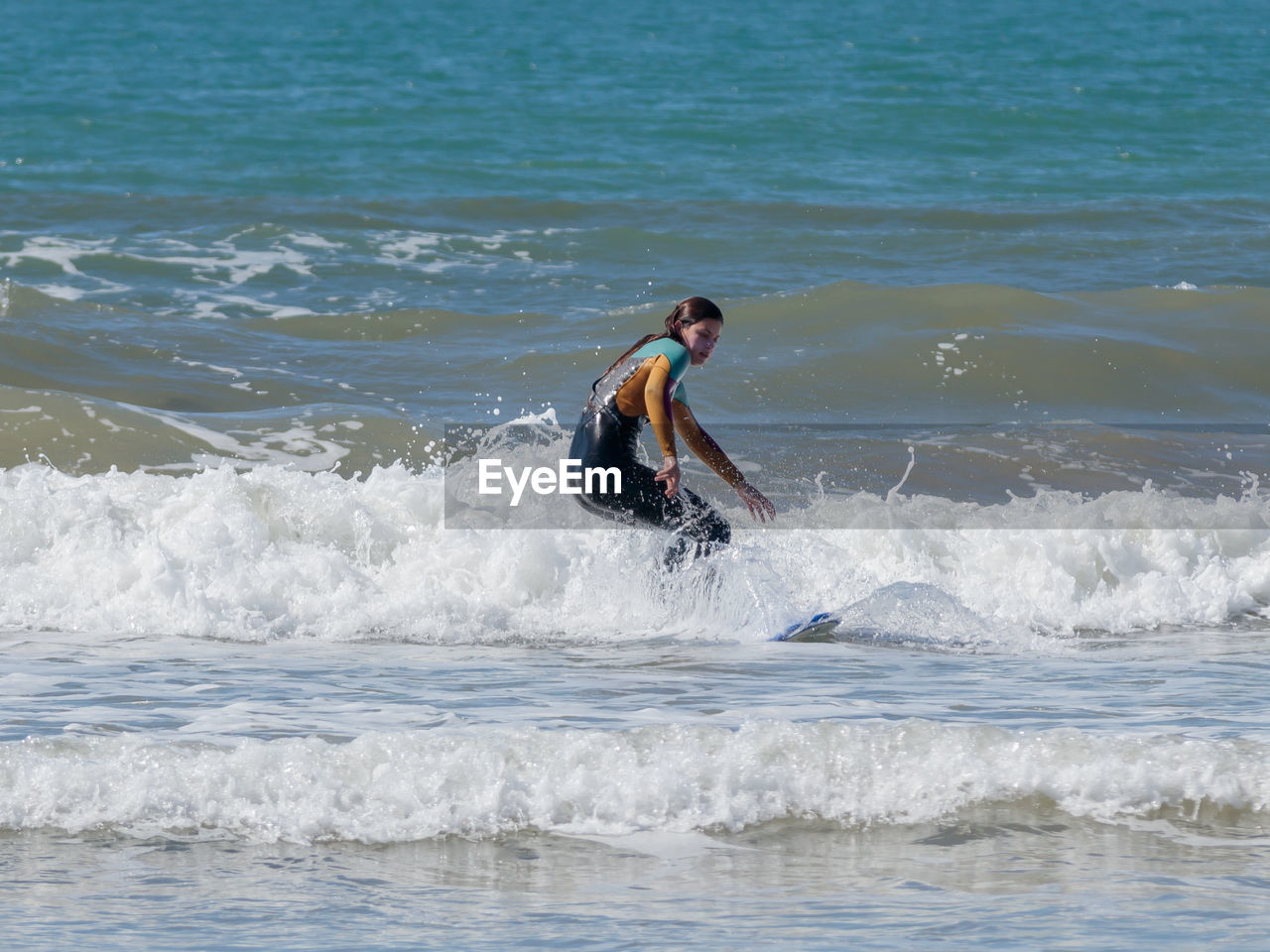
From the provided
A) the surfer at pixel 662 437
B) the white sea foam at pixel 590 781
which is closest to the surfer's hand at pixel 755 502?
the surfer at pixel 662 437

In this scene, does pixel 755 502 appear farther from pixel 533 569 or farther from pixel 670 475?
pixel 533 569

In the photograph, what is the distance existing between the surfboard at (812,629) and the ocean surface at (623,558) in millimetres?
55

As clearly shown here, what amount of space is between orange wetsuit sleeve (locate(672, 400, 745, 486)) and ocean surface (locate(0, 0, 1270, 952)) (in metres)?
0.46

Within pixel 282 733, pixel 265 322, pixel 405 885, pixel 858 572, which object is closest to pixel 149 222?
pixel 265 322

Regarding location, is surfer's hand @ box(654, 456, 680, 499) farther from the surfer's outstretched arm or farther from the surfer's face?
the surfer's face

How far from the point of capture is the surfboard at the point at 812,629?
736 cm

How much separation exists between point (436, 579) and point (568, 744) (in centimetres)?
312

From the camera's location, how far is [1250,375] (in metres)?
13.9

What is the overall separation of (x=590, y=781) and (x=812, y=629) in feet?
8.58

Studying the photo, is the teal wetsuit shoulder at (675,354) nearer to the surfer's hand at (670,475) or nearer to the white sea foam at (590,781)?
the surfer's hand at (670,475)

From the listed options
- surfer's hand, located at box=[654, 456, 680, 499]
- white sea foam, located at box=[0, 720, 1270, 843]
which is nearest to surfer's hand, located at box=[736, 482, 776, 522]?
surfer's hand, located at box=[654, 456, 680, 499]

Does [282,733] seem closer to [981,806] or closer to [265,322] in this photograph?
[981,806]

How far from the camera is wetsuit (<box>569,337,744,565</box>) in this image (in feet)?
22.7

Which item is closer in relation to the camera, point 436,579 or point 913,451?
point 436,579
